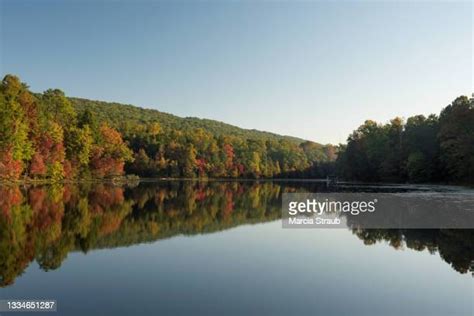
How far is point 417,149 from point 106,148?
56.2 meters

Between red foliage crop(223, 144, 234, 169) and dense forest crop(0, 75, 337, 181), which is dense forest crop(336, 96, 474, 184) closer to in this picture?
red foliage crop(223, 144, 234, 169)

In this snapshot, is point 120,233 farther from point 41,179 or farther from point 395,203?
point 41,179

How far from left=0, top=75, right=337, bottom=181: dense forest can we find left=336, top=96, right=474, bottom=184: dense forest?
139ft

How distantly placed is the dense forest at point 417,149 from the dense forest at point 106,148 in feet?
139

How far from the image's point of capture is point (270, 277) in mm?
11172

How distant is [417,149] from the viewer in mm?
69062

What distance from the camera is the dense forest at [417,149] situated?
179 ft

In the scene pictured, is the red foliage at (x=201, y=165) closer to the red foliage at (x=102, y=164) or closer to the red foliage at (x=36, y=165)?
the red foliage at (x=102, y=164)

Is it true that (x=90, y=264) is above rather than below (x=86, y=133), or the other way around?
below

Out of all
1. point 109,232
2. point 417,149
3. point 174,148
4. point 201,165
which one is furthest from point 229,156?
point 109,232

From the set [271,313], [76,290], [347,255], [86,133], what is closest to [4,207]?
[76,290]

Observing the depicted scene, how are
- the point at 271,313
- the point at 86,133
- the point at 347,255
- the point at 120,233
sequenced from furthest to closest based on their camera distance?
the point at 86,133, the point at 120,233, the point at 347,255, the point at 271,313

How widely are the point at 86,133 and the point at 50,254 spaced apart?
68605mm

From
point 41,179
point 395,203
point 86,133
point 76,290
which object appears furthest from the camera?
point 86,133
